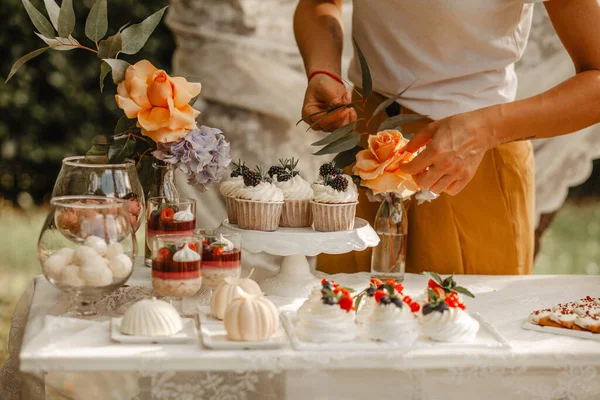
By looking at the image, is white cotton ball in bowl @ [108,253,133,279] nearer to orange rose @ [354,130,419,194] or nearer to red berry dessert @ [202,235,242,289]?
red berry dessert @ [202,235,242,289]

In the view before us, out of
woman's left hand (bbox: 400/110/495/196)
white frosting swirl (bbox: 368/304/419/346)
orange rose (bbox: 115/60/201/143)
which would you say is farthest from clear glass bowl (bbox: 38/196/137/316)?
woman's left hand (bbox: 400/110/495/196)

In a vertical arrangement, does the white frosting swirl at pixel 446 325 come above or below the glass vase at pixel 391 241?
below

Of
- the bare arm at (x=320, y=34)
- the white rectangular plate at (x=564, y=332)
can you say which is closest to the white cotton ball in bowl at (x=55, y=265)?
A: the white rectangular plate at (x=564, y=332)

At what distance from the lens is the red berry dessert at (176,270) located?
155cm

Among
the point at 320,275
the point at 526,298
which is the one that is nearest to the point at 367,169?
the point at 320,275

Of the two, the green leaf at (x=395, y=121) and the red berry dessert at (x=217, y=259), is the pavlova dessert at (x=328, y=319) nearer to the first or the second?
the red berry dessert at (x=217, y=259)

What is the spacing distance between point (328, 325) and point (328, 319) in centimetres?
1

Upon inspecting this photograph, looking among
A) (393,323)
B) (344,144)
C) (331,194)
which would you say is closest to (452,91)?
(344,144)

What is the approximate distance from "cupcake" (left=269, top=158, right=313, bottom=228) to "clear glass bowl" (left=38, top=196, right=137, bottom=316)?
44 cm

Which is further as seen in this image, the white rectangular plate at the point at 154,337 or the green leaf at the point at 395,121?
the green leaf at the point at 395,121

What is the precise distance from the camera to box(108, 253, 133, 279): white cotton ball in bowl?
1.51 m

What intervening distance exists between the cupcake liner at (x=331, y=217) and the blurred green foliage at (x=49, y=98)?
11.6 ft

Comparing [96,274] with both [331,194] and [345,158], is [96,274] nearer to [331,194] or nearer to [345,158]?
[331,194]

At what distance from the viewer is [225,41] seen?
3807 millimetres
